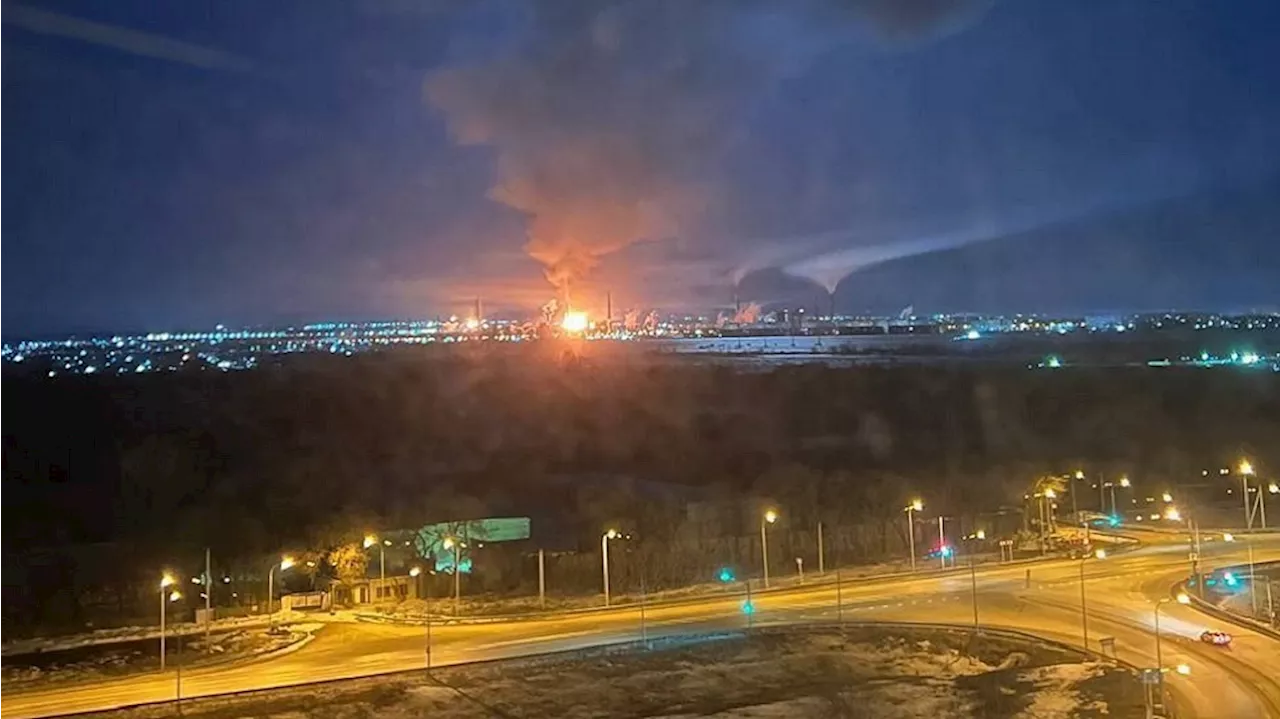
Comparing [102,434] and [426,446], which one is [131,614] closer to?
[426,446]

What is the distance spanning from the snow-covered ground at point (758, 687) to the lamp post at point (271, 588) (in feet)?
10.3

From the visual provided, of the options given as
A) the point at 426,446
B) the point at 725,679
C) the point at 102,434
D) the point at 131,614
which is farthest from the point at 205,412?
the point at 725,679

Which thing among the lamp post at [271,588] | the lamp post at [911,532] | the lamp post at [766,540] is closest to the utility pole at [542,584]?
the lamp post at [766,540]

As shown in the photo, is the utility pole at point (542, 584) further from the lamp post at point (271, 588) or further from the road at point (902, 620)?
the lamp post at point (271, 588)

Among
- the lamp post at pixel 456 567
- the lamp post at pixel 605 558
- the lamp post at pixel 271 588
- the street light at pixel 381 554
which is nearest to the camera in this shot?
the lamp post at pixel 271 588

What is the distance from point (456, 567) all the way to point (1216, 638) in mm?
7841

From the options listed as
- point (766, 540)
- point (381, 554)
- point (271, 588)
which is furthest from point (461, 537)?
point (766, 540)

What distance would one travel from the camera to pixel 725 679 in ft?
30.4

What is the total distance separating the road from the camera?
28.8 feet

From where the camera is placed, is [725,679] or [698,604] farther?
[698,604]

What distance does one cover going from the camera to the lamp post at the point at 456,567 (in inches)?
495

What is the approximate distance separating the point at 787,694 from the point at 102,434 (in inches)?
864

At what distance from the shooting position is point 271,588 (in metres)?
12.7

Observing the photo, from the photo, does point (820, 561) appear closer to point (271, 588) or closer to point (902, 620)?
point (902, 620)
